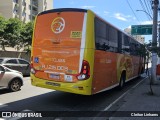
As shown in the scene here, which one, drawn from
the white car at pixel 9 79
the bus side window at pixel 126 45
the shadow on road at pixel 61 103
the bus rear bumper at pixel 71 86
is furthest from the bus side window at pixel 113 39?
the white car at pixel 9 79

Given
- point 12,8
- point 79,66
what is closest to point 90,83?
point 79,66

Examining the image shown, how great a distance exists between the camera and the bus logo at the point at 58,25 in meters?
8.56

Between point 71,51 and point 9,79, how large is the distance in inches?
147

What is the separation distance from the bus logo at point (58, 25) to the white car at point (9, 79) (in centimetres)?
317

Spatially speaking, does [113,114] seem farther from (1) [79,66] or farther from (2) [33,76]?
(2) [33,76]

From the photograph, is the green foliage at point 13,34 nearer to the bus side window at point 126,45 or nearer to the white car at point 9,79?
the bus side window at point 126,45

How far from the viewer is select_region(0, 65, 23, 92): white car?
10.4 m

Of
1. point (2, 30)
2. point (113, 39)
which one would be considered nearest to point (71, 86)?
point (113, 39)

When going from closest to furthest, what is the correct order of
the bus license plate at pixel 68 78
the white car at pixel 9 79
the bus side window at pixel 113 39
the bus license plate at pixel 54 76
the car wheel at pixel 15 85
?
the bus license plate at pixel 68 78, the bus license plate at pixel 54 76, the bus side window at pixel 113 39, the white car at pixel 9 79, the car wheel at pixel 15 85

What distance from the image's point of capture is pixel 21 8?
2569 inches

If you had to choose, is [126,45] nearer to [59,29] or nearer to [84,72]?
[59,29]

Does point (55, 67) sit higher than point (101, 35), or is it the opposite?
point (101, 35)

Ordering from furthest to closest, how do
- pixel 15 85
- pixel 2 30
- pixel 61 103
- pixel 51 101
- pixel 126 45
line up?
pixel 2 30
pixel 126 45
pixel 15 85
pixel 51 101
pixel 61 103

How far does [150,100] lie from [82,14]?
4.68 meters
